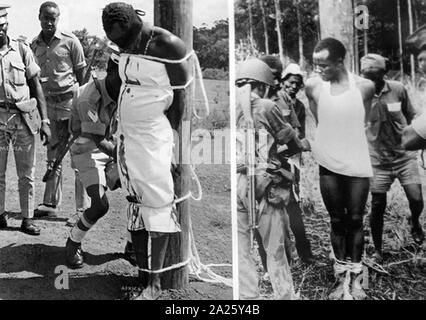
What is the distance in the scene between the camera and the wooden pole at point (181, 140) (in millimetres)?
3777

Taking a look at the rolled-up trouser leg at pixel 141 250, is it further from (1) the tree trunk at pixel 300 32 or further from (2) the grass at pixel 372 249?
(1) the tree trunk at pixel 300 32

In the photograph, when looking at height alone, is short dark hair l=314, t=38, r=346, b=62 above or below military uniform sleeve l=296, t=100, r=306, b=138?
above

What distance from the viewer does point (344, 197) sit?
387 cm

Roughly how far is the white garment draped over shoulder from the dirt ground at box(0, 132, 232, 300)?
204 mm

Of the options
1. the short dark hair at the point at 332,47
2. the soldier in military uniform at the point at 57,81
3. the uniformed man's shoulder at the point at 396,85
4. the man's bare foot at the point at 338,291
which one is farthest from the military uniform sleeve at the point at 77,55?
the man's bare foot at the point at 338,291

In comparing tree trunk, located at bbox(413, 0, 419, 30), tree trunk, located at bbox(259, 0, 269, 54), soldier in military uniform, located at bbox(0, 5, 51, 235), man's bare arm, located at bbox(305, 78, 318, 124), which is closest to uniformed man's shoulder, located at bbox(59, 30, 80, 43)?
soldier in military uniform, located at bbox(0, 5, 51, 235)

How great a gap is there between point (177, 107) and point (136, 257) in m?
1.05

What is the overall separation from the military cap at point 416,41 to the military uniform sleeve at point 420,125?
0.42 meters

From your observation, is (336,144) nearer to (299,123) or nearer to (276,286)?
(299,123)

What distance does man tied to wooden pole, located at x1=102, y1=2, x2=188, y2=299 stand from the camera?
3.77 metres

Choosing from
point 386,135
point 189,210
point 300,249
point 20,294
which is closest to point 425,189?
point 386,135

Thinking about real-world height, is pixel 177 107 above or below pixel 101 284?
above

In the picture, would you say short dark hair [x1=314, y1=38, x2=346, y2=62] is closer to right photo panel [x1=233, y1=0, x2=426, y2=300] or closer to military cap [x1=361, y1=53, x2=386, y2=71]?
right photo panel [x1=233, y1=0, x2=426, y2=300]
